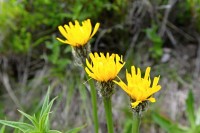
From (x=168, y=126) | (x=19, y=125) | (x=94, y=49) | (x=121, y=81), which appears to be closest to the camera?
(x=121, y=81)

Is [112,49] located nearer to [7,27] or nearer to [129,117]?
[129,117]

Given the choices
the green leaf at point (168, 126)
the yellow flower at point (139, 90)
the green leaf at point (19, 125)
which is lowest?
the green leaf at point (168, 126)

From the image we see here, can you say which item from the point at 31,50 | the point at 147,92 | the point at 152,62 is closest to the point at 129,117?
the point at 152,62

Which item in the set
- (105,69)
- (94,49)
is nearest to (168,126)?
(94,49)

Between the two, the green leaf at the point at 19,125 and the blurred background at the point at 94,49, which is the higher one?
the blurred background at the point at 94,49

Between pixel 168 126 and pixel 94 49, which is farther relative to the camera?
pixel 94 49

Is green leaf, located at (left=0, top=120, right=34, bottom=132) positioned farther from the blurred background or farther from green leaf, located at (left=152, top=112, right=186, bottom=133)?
the blurred background

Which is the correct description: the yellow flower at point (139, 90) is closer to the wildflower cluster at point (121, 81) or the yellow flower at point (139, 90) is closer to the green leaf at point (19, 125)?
the wildflower cluster at point (121, 81)

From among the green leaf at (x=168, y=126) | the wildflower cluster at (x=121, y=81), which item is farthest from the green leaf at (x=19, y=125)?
the green leaf at (x=168, y=126)

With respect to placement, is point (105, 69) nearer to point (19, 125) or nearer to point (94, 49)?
point (19, 125)
